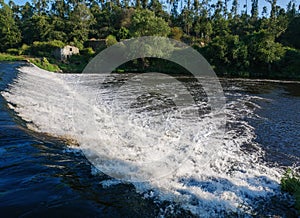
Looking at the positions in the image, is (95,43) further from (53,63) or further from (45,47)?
(53,63)

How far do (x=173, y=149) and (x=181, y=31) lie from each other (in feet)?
131

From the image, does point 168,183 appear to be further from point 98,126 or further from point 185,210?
point 98,126

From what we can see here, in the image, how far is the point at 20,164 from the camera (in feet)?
12.8

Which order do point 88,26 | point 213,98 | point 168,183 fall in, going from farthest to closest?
point 88,26 < point 213,98 < point 168,183

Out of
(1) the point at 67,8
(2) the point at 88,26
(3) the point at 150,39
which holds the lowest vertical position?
(3) the point at 150,39

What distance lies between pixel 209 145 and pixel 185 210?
299cm

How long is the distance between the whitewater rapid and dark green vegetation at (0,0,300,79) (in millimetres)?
20407

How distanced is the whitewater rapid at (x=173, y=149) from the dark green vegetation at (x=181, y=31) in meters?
20.4

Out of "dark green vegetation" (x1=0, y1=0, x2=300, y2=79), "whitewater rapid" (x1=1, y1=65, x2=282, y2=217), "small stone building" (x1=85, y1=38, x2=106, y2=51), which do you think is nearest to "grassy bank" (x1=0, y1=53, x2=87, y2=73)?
"dark green vegetation" (x1=0, y1=0, x2=300, y2=79)

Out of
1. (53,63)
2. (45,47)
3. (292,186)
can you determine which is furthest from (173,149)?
(45,47)

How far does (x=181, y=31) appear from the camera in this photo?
41.8 metres

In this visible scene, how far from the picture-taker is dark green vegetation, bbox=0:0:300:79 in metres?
27.2

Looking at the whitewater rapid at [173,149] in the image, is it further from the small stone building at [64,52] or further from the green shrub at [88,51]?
the green shrub at [88,51]

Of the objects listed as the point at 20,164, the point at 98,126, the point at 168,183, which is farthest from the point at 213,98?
the point at 20,164
